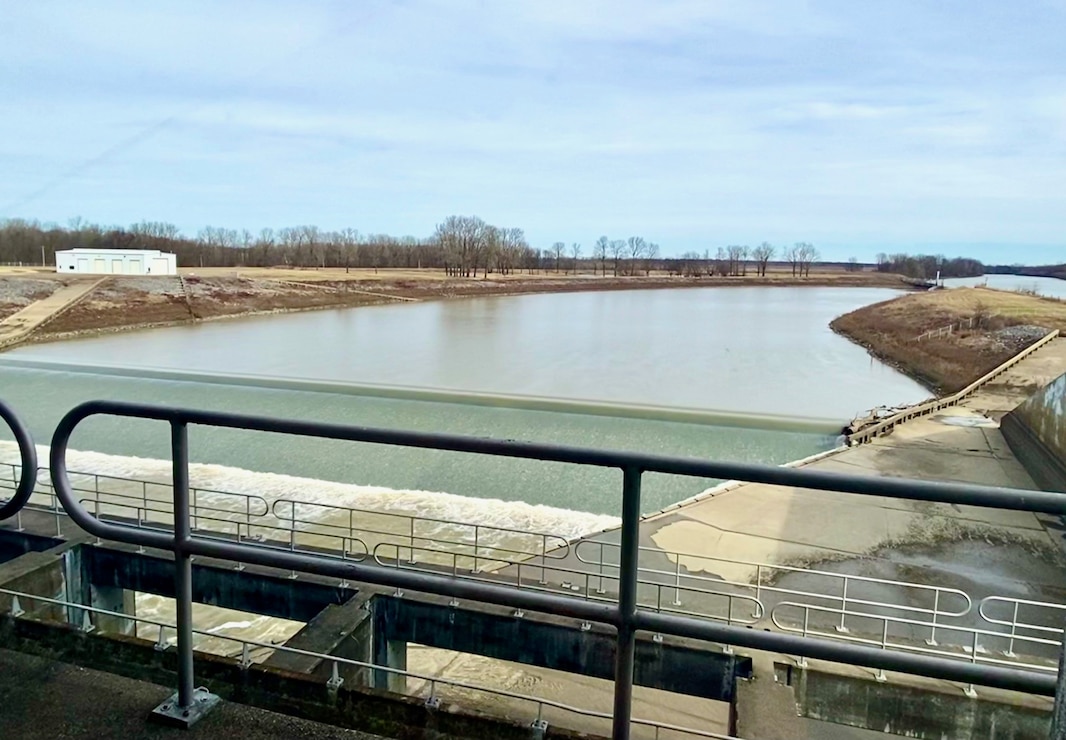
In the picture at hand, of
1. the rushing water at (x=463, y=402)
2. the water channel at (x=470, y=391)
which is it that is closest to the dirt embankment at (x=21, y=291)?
the water channel at (x=470, y=391)

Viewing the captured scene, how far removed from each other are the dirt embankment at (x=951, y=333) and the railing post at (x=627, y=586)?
37.7 m

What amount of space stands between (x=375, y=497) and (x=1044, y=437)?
55.6 ft

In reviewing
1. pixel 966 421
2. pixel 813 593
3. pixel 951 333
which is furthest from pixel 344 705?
pixel 951 333

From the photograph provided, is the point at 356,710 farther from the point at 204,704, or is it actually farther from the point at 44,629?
the point at 44,629

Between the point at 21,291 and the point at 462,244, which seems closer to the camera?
the point at 21,291

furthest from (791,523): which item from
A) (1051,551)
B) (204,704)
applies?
(204,704)

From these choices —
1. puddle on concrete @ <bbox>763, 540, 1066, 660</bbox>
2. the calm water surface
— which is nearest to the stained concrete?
puddle on concrete @ <bbox>763, 540, 1066, 660</bbox>

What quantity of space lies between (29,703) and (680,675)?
7.31 meters

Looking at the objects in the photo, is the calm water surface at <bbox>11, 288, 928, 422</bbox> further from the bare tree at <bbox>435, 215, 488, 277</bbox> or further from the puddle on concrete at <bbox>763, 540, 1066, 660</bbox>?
the bare tree at <bbox>435, 215, 488, 277</bbox>

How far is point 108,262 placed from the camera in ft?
240

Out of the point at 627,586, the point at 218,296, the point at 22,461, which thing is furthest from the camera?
the point at 218,296

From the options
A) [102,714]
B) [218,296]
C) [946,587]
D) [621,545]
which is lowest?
[946,587]

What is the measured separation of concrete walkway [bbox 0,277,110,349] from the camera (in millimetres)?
43812

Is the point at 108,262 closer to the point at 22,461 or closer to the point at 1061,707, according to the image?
the point at 22,461
